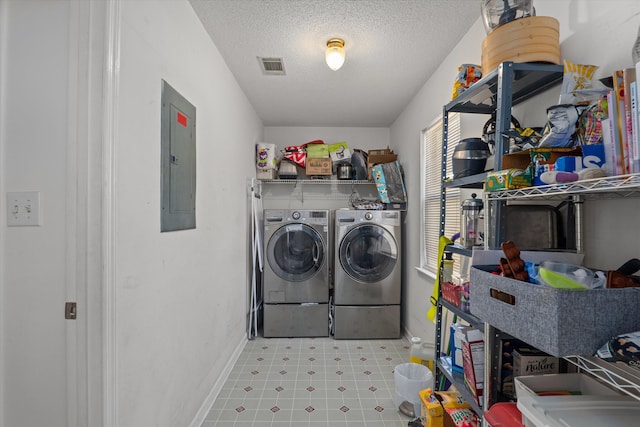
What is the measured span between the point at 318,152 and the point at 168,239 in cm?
257

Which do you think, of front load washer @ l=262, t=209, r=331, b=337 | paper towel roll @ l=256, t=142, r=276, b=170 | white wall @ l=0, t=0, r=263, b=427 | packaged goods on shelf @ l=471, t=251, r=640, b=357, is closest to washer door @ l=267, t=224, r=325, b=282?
front load washer @ l=262, t=209, r=331, b=337

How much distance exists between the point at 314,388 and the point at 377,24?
8.37 ft

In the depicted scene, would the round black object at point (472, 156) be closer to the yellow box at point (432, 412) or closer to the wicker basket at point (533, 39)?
the wicker basket at point (533, 39)

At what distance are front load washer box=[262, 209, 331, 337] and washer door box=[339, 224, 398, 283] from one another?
0.23m

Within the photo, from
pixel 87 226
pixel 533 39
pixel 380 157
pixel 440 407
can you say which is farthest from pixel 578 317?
pixel 380 157

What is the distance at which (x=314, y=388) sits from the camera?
7.47 feet

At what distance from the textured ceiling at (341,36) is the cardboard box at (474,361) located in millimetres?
1781

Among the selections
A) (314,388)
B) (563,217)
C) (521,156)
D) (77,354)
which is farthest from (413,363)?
(77,354)

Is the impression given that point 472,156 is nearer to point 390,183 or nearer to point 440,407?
point 440,407

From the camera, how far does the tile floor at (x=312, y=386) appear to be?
1.95 m

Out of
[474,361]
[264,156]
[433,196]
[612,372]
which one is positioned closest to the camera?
[612,372]

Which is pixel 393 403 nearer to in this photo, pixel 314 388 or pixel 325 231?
pixel 314 388

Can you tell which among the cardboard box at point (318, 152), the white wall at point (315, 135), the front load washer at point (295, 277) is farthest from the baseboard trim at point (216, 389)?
the white wall at point (315, 135)

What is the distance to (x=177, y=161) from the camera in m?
1.61
